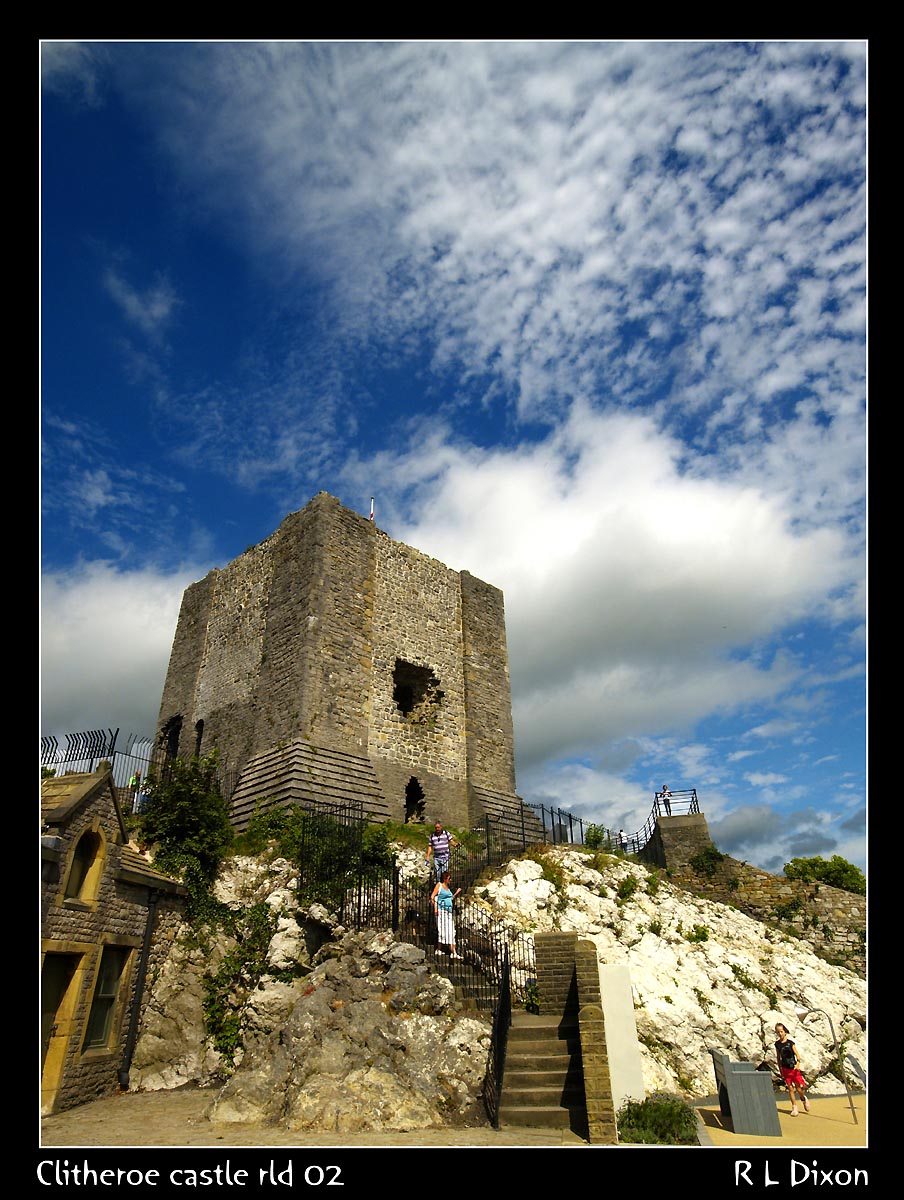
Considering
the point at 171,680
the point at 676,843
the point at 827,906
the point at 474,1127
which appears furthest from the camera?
the point at 171,680

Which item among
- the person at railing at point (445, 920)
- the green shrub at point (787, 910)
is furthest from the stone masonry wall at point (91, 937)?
the green shrub at point (787, 910)

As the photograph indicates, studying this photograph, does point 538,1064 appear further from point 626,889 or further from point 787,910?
point 787,910

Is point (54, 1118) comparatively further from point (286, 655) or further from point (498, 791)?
point (498, 791)

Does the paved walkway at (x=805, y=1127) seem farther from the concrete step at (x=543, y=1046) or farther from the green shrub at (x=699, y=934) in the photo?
the green shrub at (x=699, y=934)

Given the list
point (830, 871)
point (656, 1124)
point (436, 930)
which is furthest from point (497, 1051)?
point (830, 871)

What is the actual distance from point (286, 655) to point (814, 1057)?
47.4ft

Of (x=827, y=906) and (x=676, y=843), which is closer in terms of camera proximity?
→ (x=827, y=906)

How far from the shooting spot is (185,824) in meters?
14.4

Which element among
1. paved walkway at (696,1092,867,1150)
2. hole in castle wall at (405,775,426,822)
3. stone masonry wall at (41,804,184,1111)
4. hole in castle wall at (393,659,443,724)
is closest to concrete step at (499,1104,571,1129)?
paved walkway at (696,1092,867,1150)

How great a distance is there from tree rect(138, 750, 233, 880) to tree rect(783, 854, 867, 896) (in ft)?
74.0

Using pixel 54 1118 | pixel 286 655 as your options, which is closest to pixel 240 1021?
pixel 54 1118

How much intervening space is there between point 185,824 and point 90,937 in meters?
4.03

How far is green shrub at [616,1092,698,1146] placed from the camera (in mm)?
8156

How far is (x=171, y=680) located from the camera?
2378 cm
